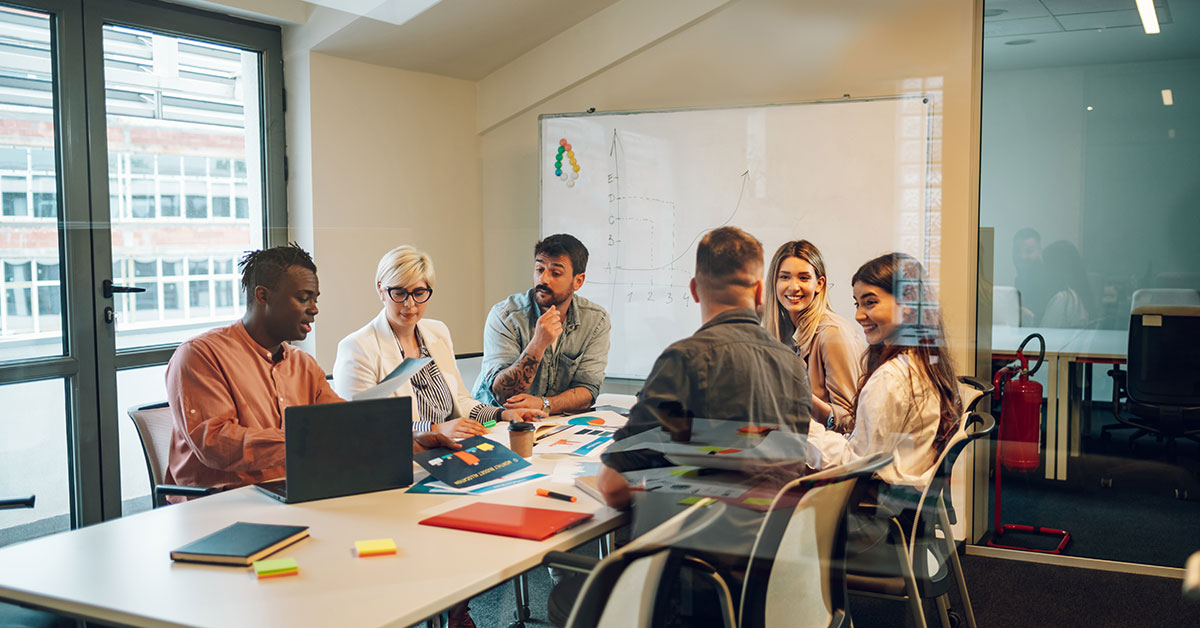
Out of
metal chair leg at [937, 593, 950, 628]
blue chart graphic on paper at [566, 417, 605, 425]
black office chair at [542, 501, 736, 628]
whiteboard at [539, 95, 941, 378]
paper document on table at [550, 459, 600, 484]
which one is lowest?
metal chair leg at [937, 593, 950, 628]

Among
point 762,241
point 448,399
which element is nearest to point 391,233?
point 448,399

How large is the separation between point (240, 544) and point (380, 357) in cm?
92

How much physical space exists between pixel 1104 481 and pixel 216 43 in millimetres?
3275

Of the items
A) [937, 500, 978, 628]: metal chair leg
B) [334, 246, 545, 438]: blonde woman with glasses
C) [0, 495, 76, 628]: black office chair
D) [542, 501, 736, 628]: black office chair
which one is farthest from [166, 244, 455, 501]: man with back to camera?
[937, 500, 978, 628]: metal chair leg

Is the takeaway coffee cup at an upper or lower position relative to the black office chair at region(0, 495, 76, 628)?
upper

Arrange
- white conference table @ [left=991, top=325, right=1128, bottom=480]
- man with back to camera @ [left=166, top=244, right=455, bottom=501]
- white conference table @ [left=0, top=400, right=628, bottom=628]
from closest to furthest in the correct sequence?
white conference table @ [left=0, top=400, right=628, bottom=628], man with back to camera @ [left=166, top=244, right=455, bottom=501], white conference table @ [left=991, top=325, right=1128, bottom=480]

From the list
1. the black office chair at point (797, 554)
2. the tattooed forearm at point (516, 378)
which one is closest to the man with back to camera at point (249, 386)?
the tattooed forearm at point (516, 378)

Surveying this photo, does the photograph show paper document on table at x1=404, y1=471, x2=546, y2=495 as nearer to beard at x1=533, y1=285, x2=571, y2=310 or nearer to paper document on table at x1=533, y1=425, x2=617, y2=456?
paper document on table at x1=533, y1=425, x2=617, y2=456

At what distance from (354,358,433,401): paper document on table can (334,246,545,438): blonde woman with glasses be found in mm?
17

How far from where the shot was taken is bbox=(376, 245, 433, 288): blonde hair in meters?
2.58

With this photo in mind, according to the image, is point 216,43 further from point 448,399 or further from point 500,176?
point 448,399

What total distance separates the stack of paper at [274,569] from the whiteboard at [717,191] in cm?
102

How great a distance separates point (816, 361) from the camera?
6.84ft

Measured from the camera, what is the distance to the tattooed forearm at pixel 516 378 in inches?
102
